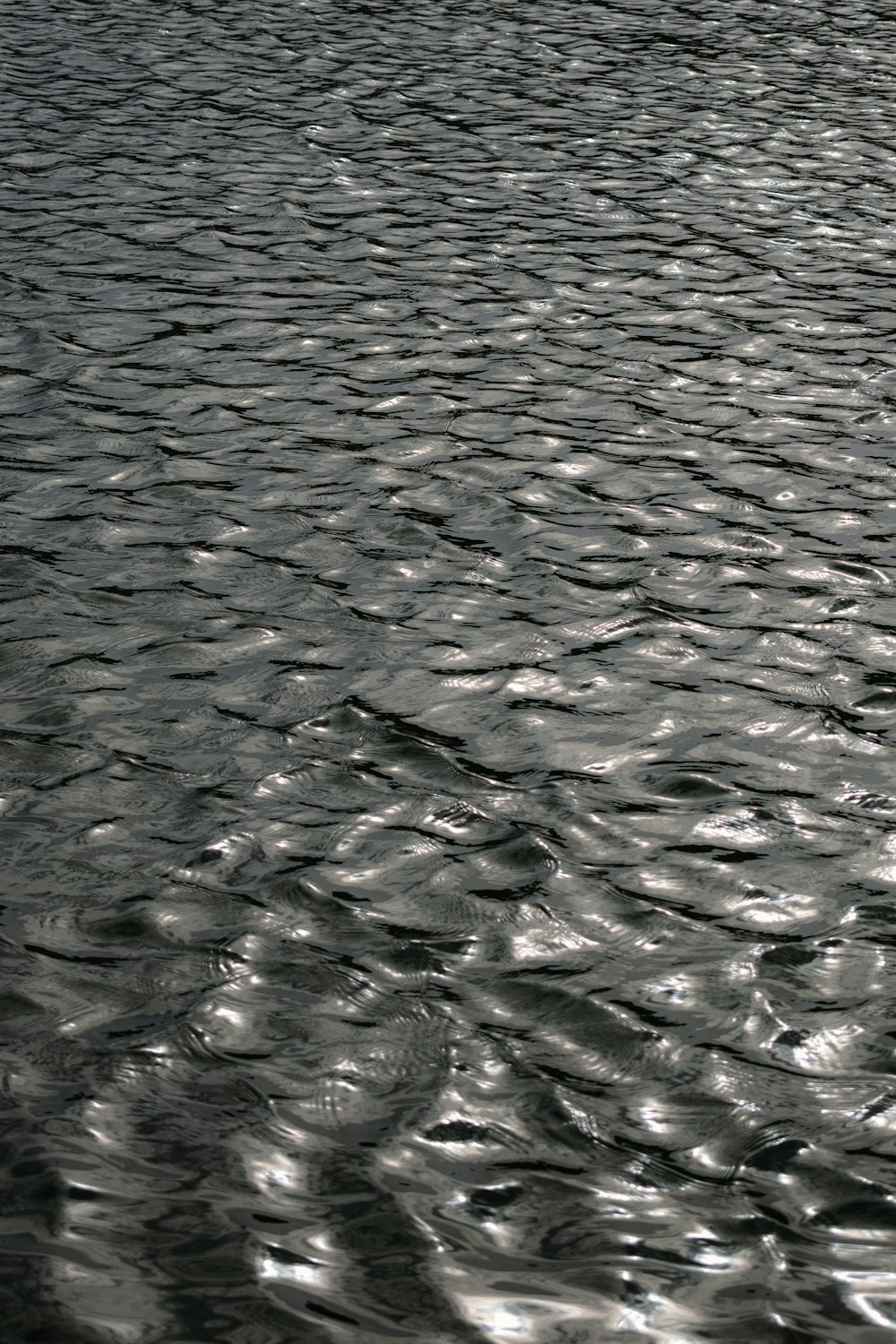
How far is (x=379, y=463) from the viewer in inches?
650

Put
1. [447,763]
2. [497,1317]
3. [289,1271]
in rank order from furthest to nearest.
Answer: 1. [447,763]
2. [289,1271]
3. [497,1317]

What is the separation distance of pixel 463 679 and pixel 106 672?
296 centimetres

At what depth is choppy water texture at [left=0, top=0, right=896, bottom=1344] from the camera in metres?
7.46

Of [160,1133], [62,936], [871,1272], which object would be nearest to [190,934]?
[62,936]

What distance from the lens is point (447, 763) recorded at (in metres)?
11.3

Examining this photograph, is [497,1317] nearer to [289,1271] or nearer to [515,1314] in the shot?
[515,1314]

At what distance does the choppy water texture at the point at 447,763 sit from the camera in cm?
746

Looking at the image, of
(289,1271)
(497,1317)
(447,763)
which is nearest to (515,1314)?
(497,1317)

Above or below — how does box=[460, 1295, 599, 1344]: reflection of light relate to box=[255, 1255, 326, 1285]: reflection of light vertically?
below

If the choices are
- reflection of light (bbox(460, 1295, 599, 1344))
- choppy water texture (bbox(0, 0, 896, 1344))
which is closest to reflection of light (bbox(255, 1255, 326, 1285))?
choppy water texture (bbox(0, 0, 896, 1344))

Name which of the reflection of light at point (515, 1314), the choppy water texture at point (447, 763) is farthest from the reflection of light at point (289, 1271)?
the reflection of light at point (515, 1314)

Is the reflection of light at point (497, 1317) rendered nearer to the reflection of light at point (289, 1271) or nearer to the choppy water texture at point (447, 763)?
the choppy water texture at point (447, 763)

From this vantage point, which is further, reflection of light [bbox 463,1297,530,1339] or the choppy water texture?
the choppy water texture

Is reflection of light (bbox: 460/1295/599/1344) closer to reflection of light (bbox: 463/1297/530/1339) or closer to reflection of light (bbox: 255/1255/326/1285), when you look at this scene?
reflection of light (bbox: 463/1297/530/1339)
